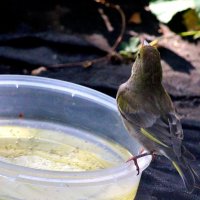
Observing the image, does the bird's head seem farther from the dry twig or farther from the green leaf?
the green leaf

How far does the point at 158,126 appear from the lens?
298 cm

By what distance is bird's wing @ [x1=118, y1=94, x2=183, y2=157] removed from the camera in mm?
2907

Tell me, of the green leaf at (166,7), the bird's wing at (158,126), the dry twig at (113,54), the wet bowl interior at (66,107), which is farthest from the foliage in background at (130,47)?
the bird's wing at (158,126)

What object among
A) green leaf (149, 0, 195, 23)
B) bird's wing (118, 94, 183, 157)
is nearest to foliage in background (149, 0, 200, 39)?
green leaf (149, 0, 195, 23)

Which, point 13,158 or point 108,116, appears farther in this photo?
point 108,116

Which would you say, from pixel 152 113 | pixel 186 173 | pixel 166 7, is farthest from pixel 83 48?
pixel 186 173

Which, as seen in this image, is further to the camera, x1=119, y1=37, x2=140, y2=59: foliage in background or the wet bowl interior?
x1=119, y1=37, x2=140, y2=59: foliage in background

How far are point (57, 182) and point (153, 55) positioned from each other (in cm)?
76

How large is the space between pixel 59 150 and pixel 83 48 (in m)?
1.58

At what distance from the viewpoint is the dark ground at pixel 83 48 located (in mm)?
4438

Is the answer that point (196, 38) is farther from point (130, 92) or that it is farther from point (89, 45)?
point (130, 92)

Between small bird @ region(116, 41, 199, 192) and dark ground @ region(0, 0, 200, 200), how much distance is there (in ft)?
2.47

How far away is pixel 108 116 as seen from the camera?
3.56 m

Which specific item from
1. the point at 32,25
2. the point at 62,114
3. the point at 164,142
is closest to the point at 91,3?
the point at 32,25
